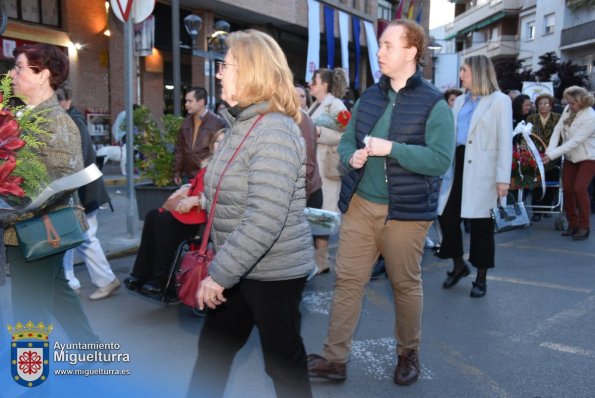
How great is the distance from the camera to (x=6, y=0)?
45.9 ft

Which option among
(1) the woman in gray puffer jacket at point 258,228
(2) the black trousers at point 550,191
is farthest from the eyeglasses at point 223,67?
(2) the black trousers at point 550,191

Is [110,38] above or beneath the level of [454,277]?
→ above

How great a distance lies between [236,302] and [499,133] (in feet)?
10.9

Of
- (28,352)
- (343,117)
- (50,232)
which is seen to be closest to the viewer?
(28,352)

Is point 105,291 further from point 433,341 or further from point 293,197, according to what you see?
point 293,197

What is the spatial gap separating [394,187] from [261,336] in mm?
1299

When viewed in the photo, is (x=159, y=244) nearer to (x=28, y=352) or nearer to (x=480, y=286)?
(x=28, y=352)

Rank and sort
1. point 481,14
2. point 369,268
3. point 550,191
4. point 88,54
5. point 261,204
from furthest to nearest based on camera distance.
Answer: point 481,14
point 88,54
point 550,191
point 369,268
point 261,204

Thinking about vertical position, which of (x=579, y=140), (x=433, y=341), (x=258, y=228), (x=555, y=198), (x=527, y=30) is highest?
(x=527, y=30)

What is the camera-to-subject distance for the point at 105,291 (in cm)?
508

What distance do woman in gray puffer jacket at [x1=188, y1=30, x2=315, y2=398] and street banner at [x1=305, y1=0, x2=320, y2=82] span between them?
16.3m

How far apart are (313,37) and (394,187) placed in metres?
17.4

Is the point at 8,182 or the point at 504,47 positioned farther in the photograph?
the point at 504,47

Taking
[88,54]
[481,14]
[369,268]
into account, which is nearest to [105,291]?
[369,268]
